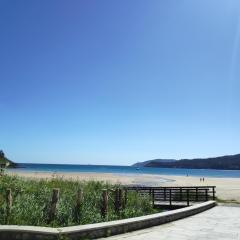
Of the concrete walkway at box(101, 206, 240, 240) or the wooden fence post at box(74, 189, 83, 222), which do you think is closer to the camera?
the concrete walkway at box(101, 206, 240, 240)

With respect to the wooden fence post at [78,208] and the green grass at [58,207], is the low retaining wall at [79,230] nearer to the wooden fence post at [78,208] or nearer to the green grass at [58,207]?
the green grass at [58,207]

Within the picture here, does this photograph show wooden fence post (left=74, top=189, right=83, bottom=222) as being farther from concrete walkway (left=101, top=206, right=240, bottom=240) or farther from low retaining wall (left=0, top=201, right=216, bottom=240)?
concrete walkway (left=101, top=206, right=240, bottom=240)

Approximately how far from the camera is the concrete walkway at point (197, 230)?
1208 cm

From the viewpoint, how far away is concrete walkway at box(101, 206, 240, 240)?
12.1 m

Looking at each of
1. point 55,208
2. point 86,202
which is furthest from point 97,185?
point 55,208

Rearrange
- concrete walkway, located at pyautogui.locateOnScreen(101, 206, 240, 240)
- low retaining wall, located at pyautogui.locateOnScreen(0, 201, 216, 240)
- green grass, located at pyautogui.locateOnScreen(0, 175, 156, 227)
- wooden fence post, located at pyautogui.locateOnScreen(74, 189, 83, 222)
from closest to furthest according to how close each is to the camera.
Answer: low retaining wall, located at pyautogui.locateOnScreen(0, 201, 216, 240) → concrete walkway, located at pyautogui.locateOnScreen(101, 206, 240, 240) → green grass, located at pyautogui.locateOnScreen(0, 175, 156, 227) → wooden fence post, located at pyautogui.locateOnScreen(74, 189, 83, 222)

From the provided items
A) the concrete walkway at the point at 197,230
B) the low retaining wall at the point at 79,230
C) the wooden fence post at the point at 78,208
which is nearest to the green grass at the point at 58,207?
the wooden fence post at the point at 78,208

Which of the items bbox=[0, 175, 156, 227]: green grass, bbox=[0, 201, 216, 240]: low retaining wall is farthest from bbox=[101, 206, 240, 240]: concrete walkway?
bbox=[0, 175, 156, 227]: green grass

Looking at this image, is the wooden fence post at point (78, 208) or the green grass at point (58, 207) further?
the wooden fence post at point (78, 208)

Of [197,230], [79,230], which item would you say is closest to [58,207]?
[79,230]

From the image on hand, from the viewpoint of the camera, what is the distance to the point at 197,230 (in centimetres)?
1351

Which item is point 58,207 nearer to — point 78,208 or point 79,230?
point 78,208

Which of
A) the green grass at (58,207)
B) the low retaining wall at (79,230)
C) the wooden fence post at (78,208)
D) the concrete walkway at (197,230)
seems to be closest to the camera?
the low retaining wall at (79,230)

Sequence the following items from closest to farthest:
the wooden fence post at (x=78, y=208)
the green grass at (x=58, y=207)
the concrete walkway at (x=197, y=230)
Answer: the concrete walkway at (x=197, y=230)
the green grass at (x=58, y=207)
the wooden fence post at (x=78, y=208)
